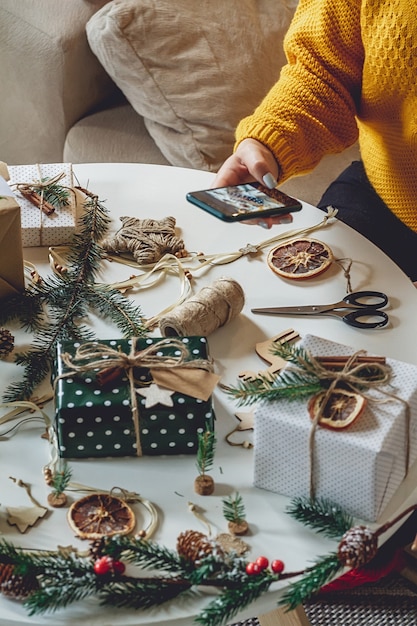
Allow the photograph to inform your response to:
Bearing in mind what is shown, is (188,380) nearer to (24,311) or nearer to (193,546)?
(193,546)

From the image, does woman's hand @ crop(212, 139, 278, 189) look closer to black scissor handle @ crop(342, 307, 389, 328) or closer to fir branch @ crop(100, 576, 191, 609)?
black scissor handle @ crop(342, 307, 389, 328)

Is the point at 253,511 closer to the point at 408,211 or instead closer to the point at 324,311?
the point at 324,311

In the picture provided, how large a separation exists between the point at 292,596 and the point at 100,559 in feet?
0.50

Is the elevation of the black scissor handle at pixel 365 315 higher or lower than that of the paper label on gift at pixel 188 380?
→ lower

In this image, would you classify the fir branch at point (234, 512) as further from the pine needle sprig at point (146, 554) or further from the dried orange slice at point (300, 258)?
the dried orange slice at point (300, 258)

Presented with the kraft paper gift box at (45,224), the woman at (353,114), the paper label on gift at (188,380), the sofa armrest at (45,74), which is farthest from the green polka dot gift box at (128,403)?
the sofa armrest at (45,74)

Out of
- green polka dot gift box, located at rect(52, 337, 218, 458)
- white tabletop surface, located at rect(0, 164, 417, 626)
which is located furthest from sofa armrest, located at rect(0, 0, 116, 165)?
green polka dot gift box, located at rect(52, 337, 218, 458)

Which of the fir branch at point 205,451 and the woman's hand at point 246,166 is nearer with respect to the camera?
the fir branch at point 205,451

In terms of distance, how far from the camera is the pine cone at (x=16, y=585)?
0.66 metres

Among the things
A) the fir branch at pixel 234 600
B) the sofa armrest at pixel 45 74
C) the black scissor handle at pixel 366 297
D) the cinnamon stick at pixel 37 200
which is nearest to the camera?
the fir branch at pixel 234 600

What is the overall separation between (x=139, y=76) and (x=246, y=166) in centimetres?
58

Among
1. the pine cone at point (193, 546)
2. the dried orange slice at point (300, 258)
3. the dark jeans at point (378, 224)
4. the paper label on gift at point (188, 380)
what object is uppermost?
the paper label on gift at point (188, 380)

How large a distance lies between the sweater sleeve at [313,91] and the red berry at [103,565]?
0.71m

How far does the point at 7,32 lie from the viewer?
179 cm
